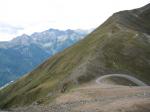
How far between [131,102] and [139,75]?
77830mm

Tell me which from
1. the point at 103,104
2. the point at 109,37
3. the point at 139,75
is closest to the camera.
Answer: the point at 103,104

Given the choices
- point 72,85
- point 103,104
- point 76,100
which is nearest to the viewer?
point 103,104

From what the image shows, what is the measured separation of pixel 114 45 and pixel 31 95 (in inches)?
1587

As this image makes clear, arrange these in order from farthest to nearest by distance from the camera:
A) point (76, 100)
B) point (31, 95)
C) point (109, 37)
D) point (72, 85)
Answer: point (109, 37) < point (31, 95) < point (72, 85) < point (76, 100)

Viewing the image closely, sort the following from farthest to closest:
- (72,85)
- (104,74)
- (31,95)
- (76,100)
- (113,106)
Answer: (31,95), (104,74), (72,85), (76,100), (113,106)

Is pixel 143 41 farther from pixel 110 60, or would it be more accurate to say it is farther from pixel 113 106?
pixel 113 106

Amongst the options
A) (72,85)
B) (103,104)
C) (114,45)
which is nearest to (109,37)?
(114,45)

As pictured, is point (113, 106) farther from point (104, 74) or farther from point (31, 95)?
point (31, 95)

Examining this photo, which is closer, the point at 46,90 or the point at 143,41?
the point at 46,90

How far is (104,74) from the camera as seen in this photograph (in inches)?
5074

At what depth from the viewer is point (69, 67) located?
515 ft

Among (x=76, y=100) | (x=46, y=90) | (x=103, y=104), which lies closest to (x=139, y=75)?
(x=46, y=90)

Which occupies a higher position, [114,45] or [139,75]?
[114,45]

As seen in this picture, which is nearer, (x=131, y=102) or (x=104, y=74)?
(x=131, y=102)
